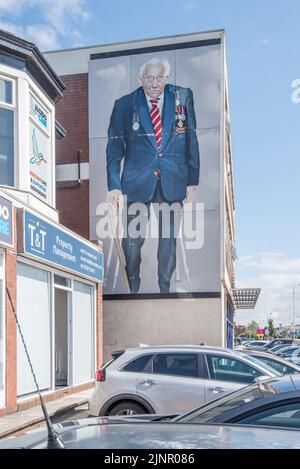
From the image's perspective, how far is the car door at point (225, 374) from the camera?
857cm

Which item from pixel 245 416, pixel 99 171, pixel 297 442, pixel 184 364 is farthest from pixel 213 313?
pixel 297 442

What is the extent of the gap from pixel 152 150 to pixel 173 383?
14989 mm

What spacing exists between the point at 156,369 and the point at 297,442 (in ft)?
22.8

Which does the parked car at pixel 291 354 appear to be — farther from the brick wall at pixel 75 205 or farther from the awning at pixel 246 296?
the awning at pixel 246 296

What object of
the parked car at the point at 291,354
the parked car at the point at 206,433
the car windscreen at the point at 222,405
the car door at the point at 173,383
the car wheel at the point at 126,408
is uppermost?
the parked car at the point at 206,433

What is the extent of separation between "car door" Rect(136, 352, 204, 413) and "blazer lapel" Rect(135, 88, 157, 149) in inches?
577

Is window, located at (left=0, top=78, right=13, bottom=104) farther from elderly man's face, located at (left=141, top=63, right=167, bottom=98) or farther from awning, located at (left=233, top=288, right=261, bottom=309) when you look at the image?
awning, located at (left=233, top=288, right=261, bottom=309)

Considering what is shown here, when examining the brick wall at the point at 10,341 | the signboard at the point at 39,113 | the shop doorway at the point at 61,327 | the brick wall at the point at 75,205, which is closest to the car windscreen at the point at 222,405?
the brick wall at the point at 10,341

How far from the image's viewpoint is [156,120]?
2277cm

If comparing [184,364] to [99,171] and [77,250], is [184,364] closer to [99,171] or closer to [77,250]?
[77,250]

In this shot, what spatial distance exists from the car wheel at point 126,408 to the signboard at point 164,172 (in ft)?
43.0

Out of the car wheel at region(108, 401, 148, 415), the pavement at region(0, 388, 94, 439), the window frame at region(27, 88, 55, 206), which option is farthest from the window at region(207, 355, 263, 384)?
the window frame at region(27, 88, 55, 206)

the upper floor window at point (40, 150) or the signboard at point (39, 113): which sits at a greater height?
the signboard at point (39, 113)
